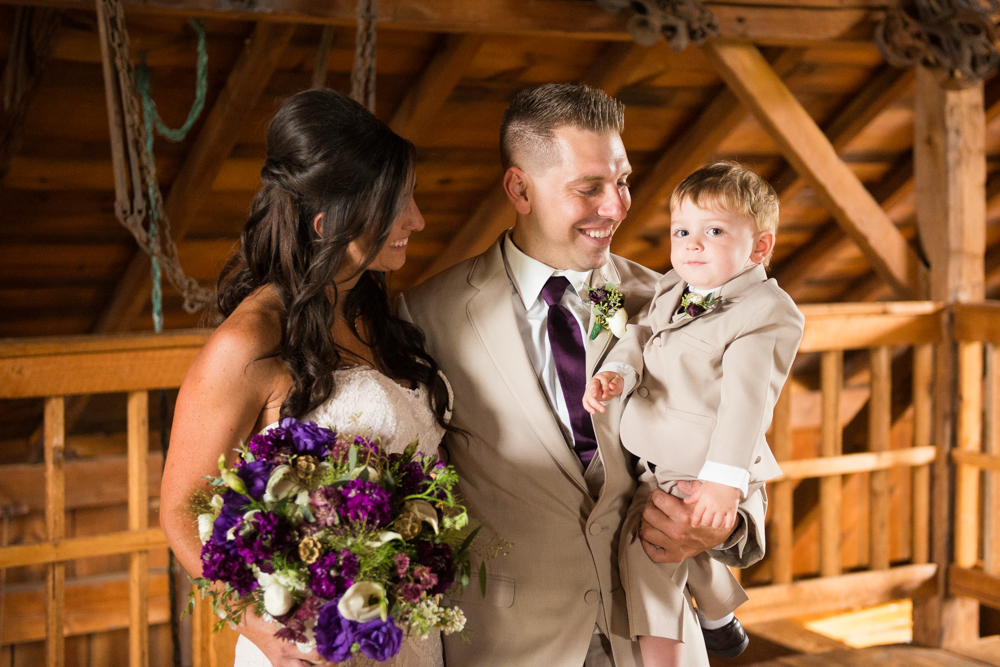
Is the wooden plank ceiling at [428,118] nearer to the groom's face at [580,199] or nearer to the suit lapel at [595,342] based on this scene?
the groom's face at [580,199]

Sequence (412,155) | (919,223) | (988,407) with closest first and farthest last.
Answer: (412,155)
(988,407)
(919,223)

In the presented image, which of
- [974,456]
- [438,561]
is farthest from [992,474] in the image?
[438,561]

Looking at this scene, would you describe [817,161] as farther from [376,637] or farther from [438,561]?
[376,637]

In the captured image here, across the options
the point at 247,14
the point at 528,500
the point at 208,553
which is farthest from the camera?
the point at 247,14

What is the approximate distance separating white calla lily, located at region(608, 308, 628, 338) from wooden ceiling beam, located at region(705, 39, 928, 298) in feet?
6.44

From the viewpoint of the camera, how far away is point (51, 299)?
411 cm

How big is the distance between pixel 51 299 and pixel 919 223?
3.88m

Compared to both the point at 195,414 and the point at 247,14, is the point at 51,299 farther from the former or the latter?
the point at 195,414

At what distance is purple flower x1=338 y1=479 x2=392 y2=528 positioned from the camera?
121cm

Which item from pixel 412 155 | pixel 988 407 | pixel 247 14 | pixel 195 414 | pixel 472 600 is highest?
pixel 247 14

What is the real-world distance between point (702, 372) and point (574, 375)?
262mm

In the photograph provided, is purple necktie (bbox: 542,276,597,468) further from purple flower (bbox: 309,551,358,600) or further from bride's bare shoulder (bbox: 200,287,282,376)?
purple flower (bbox: 309,551,358,600)

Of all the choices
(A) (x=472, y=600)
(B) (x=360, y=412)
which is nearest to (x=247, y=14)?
(B) (x=360, y=412)

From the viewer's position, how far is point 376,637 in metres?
1.19
